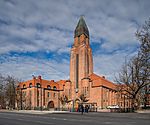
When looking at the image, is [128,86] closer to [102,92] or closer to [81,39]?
[102,92]

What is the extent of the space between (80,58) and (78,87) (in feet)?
35.1

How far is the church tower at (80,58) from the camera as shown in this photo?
3290 inches

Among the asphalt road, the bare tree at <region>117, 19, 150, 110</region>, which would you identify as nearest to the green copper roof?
the bare tree at <region>117, 19, 150, 110</region>

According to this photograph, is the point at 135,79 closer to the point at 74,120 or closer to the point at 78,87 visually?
the point at 74,120

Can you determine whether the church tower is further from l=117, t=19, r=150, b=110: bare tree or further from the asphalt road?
the asphalt road

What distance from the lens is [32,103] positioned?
85.2 metres

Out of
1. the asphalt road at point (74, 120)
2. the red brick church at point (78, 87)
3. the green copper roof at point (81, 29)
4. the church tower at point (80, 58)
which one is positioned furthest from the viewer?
the green copper roof at point (81, 29)

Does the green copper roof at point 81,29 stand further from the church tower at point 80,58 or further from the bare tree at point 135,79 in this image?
the bare tree at point 135,79

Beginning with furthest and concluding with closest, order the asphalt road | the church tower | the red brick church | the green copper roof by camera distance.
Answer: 1. the green copper roof
2. the church tower
3. the red brick church
4. the asphalt road

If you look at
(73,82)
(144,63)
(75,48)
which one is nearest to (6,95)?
(73,82)

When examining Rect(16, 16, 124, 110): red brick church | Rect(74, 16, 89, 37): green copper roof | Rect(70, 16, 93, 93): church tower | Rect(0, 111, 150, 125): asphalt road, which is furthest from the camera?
Rect(74, 16, 89, 37): green copper roof

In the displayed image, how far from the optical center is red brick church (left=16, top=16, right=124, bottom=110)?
261 feet

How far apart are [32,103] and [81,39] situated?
30.2m

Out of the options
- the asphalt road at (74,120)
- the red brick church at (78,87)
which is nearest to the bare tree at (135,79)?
the asphalt road at (74,120)
